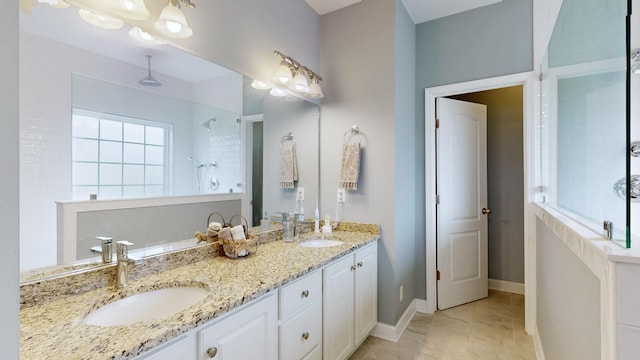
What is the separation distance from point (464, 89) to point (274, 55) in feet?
5.84

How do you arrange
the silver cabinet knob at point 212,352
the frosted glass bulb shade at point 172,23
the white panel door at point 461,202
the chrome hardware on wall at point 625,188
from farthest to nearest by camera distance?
the white panel door at point 461,202
the frosted glass bulb shade at point 172,23
the silver cabinet knob at point 212,352
the chrome hardware on wall at point 625,188

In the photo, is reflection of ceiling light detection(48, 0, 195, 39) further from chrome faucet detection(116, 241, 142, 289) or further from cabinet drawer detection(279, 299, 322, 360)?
cabinet drawer detection(279, 299, 322, 360)

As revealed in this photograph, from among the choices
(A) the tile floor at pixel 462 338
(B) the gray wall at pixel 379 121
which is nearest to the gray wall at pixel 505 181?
(A) the tile floor at pixel 462 338

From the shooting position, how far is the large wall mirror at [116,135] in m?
1.09

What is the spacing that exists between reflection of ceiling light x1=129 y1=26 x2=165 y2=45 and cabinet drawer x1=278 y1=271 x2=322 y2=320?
1359mm

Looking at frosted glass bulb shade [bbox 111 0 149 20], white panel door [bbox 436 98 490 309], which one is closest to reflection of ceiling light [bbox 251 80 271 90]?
frosted glass bulb shade [bbox 111 0 149 20]

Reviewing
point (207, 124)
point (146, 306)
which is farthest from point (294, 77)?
point (146, 306)

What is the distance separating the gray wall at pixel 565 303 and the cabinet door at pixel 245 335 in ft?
3.85

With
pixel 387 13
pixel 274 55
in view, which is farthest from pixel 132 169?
pixel 387 13

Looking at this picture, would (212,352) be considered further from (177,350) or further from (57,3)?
(57,3)

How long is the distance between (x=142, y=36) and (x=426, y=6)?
237 cm

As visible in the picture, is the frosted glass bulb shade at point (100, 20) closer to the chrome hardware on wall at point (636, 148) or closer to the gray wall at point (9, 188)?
the gray wall at point (9, 188)

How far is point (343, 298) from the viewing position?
195 cm

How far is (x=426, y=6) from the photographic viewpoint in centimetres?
270
